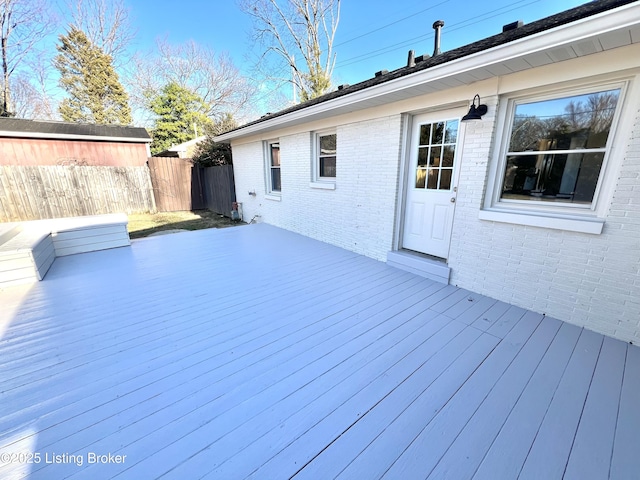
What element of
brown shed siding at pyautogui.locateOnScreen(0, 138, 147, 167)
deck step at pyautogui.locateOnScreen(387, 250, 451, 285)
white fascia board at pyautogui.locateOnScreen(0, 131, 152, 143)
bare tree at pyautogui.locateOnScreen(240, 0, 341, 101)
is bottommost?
deck step at pyautogui.locateOnScreen(387, 250, 451, 285)

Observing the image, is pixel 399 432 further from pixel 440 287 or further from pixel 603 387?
pixel 440 287

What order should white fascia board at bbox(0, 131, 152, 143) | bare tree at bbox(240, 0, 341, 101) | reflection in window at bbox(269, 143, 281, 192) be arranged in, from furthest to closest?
1. bare tree at bbox(240, 0, 341, 101)
2. white fascia board at bbox(0, 131, 152, 143)
3. reflection in window at bbox(269, 143, 281, 192)

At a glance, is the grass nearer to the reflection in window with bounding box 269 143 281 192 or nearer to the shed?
the reflection in window with bounding box 269 143 281 192

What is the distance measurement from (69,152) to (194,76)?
12.4 m

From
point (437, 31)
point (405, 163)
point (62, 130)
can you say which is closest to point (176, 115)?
point (62, 130)

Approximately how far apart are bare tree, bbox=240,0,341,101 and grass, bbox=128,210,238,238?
8.79 m

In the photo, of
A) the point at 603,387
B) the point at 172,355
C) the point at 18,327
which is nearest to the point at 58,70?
the point at 18,327

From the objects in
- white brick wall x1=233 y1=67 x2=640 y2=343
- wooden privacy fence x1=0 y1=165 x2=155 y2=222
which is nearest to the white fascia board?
wooden privacy fence x1=0 y1=165 x2=155 y2=222

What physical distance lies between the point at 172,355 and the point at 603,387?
319cm

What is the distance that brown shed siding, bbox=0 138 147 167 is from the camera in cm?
928

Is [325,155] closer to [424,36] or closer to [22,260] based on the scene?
[22,260]

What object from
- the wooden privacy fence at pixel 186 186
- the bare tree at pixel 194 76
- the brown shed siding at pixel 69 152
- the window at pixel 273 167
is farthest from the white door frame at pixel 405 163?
the bare tree at pixel 194 76

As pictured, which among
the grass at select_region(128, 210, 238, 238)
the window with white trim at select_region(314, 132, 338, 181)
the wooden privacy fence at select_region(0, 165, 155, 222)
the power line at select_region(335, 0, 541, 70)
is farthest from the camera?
the power line at select_region(335, 0, 541, 70)

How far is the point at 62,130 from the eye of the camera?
9.96 metres
